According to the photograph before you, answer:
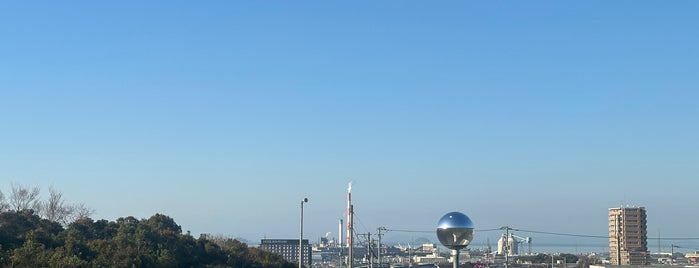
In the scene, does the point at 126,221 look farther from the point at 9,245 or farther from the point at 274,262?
the point at 9,245

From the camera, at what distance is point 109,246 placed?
3716 centimetres

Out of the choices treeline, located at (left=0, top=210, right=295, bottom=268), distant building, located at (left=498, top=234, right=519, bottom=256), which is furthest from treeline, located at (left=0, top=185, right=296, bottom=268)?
distant building, located at (left=498, top=234, right=519, bottom=256)

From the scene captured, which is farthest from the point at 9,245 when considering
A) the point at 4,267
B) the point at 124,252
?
the point at 4,267

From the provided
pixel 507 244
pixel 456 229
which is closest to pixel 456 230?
pixel 456 229

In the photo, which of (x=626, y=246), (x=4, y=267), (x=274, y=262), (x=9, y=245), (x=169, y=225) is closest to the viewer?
(x=4, y=267)

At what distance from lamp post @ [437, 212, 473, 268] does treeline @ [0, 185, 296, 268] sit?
20851 mm

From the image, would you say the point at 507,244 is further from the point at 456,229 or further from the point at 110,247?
the point at 456,229

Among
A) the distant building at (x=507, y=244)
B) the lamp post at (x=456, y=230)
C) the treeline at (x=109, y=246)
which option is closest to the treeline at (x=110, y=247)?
the treeline at (x=109, y=246)

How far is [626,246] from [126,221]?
255ft

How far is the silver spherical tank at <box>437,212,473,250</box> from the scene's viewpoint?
36.6 ft

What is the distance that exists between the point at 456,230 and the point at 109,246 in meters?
29.1

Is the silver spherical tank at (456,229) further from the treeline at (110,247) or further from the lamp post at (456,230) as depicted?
the treeline at (110,247)

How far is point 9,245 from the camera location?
1416 inches

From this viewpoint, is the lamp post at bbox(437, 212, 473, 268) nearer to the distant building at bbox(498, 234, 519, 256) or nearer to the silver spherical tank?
the silver spherical tank
